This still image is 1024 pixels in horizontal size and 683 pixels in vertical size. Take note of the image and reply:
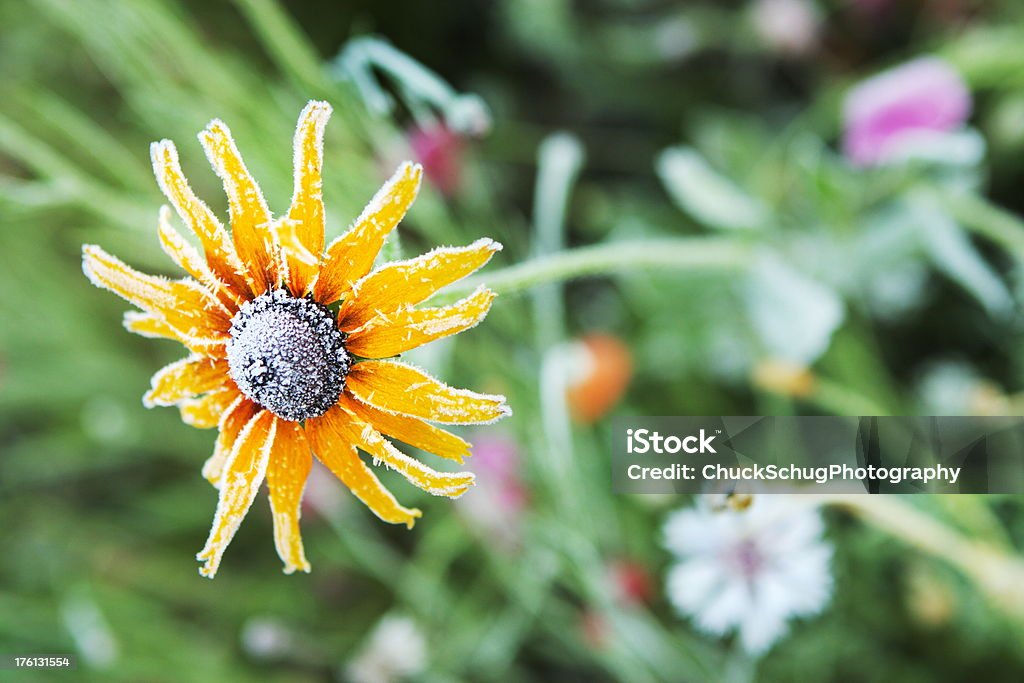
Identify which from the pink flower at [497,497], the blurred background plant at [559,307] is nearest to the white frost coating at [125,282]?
the blurred background plant at [559,307]

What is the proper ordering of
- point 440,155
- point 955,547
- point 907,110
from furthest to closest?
point 440,155
point 907,110
point 955,547

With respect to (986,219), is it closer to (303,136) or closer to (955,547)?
(955,547)

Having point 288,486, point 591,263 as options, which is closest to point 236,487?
point 288,486

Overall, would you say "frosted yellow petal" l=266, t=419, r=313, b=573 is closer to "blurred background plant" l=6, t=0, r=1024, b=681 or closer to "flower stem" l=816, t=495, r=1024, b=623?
"blurred background plant" l=6, t=0, r=1024, b=681

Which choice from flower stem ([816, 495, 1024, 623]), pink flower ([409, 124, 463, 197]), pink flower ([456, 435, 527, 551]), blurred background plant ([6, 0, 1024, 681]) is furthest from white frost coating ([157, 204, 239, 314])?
pink flower ([409, 124, 463, 197])

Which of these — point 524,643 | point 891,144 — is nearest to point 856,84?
point 891,144

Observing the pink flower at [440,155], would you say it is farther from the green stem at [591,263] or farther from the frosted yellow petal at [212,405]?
the frosted yellow petal at [212,405]
